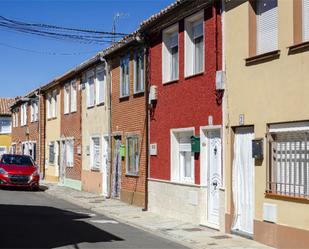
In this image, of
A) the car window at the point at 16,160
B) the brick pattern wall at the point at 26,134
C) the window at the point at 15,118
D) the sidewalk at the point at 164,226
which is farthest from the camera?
the window at the point at 15,118

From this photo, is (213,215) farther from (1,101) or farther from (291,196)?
(1,101)

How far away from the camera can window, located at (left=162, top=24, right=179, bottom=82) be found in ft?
53.7

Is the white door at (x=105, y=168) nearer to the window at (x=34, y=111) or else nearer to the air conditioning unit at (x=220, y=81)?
the air conditioning unit at (x=220, y=81)

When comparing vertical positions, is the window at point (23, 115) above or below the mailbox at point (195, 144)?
above

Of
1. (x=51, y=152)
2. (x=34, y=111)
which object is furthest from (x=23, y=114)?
(x=51, y=152)

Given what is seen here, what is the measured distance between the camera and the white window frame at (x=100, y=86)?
912 inches

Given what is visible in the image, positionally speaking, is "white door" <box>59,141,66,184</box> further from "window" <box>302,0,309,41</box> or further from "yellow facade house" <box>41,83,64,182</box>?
"window" <box>302,0,309,41</box>

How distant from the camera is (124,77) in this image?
20.6 meters

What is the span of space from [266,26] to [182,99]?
13.6 feet

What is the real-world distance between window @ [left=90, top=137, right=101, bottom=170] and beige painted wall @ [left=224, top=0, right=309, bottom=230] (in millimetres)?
11362

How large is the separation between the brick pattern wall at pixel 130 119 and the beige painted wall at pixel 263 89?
5621 mm

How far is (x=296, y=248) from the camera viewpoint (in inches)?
408

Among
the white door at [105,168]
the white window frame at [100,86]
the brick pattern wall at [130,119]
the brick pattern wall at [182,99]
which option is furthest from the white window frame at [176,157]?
the white window frame at [100,86]

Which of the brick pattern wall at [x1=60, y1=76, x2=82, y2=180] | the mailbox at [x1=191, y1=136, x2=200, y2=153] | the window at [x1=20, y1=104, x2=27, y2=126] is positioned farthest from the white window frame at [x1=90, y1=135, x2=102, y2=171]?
the window at [x1=20, y1=104, x2=27, y2=126]
